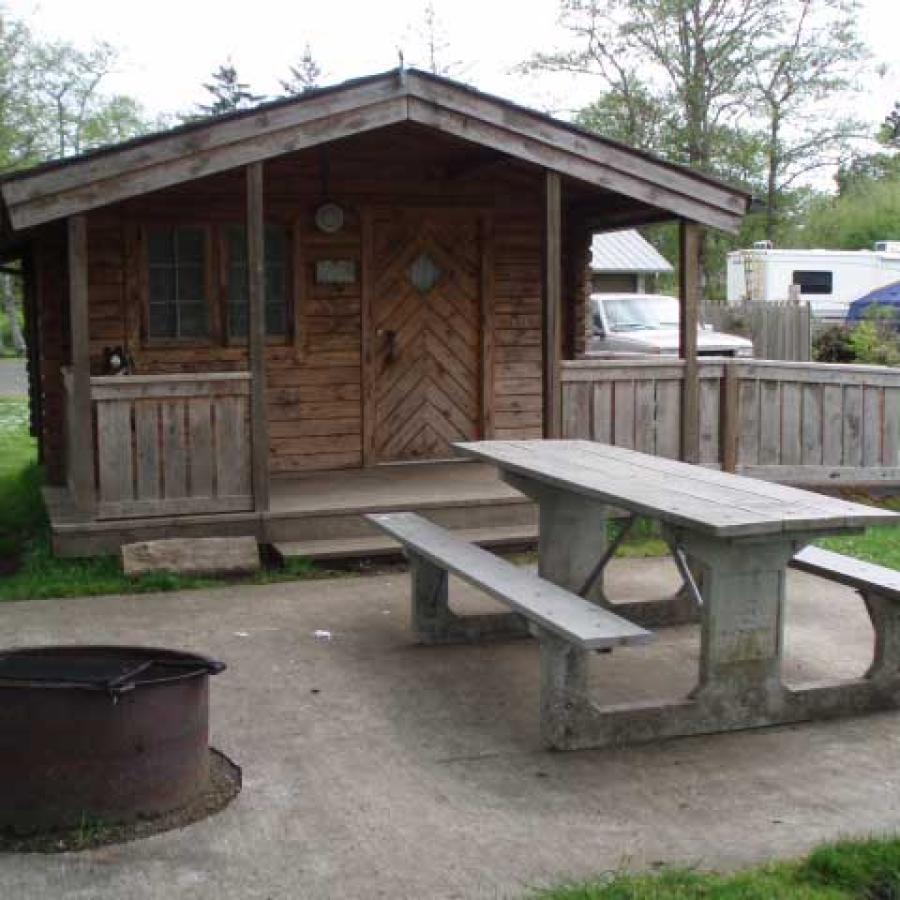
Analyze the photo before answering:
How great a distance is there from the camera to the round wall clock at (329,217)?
1066cm

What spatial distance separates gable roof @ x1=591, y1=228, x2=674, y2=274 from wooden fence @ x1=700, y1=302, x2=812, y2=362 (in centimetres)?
613

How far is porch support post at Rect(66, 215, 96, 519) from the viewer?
830 cm

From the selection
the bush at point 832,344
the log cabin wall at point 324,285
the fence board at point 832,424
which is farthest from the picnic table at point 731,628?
the bush at point 832,344

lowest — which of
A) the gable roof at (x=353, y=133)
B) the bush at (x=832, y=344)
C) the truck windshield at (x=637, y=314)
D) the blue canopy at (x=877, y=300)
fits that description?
the bush at (x=832, y=344)

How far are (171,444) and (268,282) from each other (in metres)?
2.48

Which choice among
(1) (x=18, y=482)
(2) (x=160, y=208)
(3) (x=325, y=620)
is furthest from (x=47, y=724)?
(1) (x=18, y=482)

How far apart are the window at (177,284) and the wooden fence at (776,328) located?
13947 millimetres

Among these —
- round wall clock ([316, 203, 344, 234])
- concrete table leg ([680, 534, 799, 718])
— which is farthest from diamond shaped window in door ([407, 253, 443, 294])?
concrete table leg ([680, 534, 799, 718])

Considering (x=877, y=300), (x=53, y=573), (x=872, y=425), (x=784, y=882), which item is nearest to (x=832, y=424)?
(x=872, y=425)

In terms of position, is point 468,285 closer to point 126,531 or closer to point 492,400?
point 492,400

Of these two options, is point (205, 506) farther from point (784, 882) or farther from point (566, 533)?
point (784, 882)

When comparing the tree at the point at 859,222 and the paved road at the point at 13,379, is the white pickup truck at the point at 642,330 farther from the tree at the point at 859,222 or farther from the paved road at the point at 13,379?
the tree at the point at 859,222

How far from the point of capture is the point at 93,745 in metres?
4.20

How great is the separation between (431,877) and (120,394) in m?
5.20
